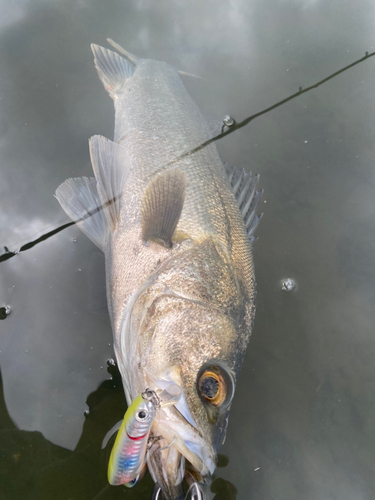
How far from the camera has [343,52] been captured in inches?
125

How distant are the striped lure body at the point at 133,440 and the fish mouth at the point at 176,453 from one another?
0.06 meters

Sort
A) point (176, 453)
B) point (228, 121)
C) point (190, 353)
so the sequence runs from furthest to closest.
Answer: point (228, 121) → point (190, 353) → point (176, 453)

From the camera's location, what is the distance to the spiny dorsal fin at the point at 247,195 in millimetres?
1921

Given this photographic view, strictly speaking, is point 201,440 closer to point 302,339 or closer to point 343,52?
point 302,339

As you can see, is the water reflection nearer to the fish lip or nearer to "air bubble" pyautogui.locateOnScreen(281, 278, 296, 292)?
the fish lip

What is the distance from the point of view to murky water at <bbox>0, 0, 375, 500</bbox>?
181cm

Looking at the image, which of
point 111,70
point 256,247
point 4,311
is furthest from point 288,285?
point 111,70

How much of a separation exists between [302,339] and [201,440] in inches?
50.2

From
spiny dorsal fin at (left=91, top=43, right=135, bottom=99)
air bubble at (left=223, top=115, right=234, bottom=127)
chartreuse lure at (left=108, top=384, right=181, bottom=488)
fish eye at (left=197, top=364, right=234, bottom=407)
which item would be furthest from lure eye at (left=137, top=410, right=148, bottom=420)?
air bubble at (left=223, top=115, right=234, bottom=127)

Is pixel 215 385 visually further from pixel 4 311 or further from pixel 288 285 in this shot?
pixel 4 311

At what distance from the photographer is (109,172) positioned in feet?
6.10

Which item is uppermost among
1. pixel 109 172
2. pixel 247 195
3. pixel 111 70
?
pixel 111 70

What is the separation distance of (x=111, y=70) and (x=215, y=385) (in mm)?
2518

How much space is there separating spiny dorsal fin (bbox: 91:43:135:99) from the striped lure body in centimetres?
230
